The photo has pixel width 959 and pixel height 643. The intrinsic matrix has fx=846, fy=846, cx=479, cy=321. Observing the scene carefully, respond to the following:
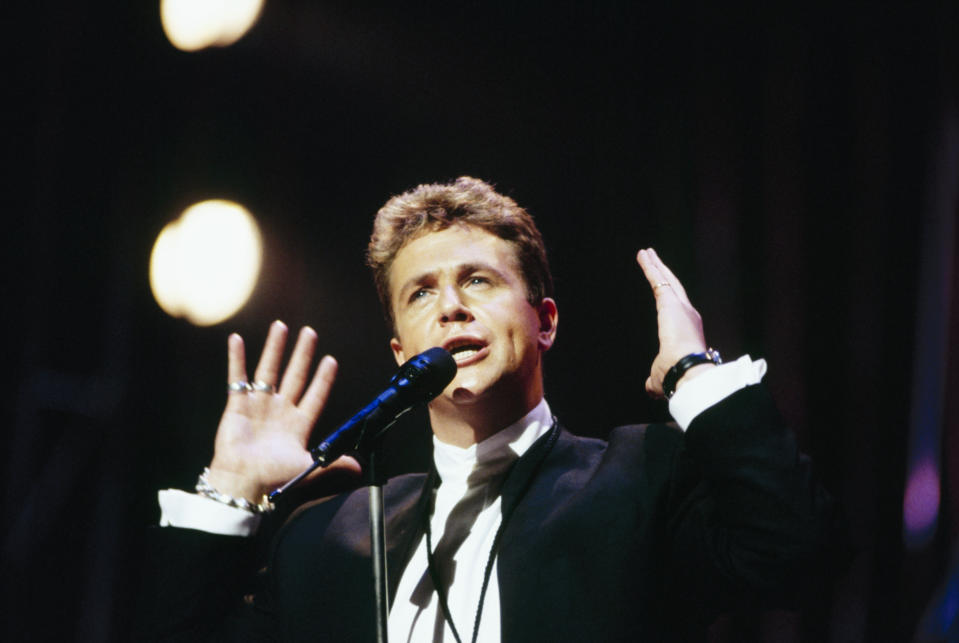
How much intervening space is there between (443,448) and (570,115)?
1.27 m

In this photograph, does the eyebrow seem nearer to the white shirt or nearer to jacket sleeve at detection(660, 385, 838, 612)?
the white shirt

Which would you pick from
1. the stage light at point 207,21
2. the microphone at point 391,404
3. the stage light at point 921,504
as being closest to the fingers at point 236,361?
the microphone at point 391,404

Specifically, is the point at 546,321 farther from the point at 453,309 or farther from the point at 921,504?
the point at 921,504

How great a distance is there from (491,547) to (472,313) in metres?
0.49

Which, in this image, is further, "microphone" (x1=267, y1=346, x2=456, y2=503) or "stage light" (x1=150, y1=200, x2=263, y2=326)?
"stage light" (x1=150, y1=200, x2=263, y2=326)

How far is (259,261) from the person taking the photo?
301cm

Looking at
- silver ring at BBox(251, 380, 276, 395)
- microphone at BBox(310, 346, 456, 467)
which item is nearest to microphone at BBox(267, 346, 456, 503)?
microphone at BBox(310, 346, 456, 467)

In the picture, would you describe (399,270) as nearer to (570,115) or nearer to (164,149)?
(570,115)

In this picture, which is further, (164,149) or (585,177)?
(164,149)

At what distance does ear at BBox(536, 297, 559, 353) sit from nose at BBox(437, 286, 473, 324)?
24cm

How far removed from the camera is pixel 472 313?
71.1 inches

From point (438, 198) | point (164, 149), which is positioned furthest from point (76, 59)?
point (438, 198)

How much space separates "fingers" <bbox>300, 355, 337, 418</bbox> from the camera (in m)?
2.12

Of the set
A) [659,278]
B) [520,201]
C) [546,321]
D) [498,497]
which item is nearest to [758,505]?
[659,278]
